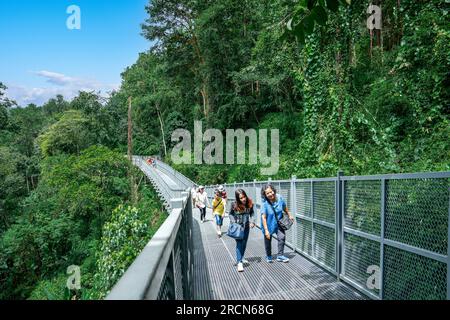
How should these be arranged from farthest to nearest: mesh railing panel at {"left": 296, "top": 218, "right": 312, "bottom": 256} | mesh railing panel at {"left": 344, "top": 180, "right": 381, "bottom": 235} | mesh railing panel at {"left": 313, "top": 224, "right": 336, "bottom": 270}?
mesh railing panel at {"left": 296, "top": 218, "right": 312, "bottom": 256}, mesh railing panel at {"left": 313, "top": 224, "right": 336, "bottom": 270}, mesh railing panel at {"left": 344, "top": 180, "right": 381, "bottom": 235}

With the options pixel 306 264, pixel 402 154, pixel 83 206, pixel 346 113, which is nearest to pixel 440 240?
pixel 306 264

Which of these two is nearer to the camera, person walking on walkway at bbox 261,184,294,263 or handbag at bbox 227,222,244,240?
handbag at bbox 227,222,244,240

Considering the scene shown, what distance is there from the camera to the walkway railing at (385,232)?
122 inches

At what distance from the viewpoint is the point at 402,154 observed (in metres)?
8.57

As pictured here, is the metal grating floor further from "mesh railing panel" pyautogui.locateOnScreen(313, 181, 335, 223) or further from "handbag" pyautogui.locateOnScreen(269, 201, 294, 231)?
"mesh railing panel" pyautogui.locateOnScreen(313, 181, 335, 223)

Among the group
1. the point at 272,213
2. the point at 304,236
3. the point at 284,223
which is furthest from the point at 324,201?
the point at 304,236

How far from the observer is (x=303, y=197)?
22.9 ft

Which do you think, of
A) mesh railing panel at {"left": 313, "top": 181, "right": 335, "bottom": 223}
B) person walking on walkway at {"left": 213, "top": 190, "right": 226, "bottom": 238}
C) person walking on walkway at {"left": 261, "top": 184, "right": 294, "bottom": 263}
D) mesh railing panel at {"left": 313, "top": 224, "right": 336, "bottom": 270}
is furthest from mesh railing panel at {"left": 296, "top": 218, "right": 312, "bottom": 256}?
person walking on walkway at {"left": 213, "top": 190, "right": 226, "bottom": 238}

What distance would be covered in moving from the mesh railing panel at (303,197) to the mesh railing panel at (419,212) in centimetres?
274

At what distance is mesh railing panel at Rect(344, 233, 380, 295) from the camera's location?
420 centimetres

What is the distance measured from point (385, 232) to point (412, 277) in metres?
0.62
